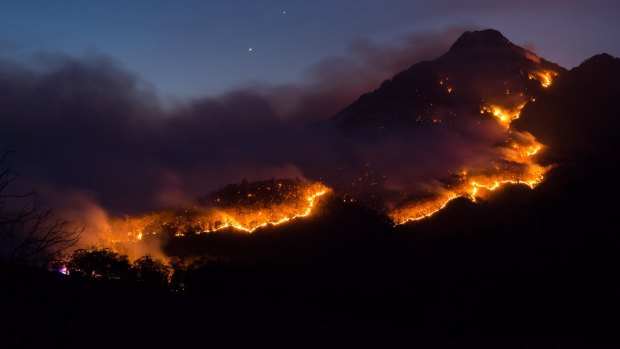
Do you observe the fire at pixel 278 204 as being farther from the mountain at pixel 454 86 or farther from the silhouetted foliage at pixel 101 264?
the mountain at pixel 454 86

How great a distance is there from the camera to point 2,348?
30.7ft

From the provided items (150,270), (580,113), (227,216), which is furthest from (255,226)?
(580,113)

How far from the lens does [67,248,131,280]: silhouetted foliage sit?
2288 cm

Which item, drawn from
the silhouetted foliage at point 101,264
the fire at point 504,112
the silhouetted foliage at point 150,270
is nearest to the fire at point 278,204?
the silhouetted foliage at point 150,270

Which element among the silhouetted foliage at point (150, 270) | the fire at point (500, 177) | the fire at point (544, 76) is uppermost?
the fire at point (544, 76)

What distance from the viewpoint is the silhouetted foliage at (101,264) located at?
901 inches

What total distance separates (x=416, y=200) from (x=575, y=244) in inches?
443

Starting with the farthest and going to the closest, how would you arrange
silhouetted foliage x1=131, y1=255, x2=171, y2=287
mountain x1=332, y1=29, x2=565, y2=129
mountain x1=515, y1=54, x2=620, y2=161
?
mountain x1=332, y1=29, x2=565, y2=129
mountain x1=515, y1=54, x2=620, y2=161
silhouetted foliage x1=131, y1=255, x2=171, y2=287

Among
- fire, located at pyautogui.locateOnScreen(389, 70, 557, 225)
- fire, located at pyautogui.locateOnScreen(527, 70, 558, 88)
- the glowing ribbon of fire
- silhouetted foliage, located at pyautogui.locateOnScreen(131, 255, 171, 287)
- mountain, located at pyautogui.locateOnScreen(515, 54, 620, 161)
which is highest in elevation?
fire, located at pyautogui.locateOnScreen(527, 70, 558, 88)

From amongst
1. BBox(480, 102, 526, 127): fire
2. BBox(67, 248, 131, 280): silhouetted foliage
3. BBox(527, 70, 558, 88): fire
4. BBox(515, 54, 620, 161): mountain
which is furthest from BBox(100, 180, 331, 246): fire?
BBox(527, 70, 558, 88): fire

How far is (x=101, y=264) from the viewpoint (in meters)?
25.3

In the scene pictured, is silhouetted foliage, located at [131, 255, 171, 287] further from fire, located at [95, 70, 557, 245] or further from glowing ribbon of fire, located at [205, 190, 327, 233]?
glowing ribbon of fire, located at [205, 190, 327, 233]

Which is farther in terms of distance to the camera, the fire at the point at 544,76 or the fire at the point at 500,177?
the fire at the point at 544,76

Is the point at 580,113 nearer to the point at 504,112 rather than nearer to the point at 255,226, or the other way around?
the point at 504,112
